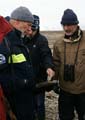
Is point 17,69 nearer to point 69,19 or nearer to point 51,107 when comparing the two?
point 69,19

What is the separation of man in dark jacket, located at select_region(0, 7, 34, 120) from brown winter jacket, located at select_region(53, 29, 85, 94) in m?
1.40

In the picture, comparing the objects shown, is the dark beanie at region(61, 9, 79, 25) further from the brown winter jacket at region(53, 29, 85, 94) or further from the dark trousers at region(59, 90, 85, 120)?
the dark trousers at region(59, 90, 85, 120)

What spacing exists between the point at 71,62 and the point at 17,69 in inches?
67.3

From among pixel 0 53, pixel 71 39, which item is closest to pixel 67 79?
pixel 71 39

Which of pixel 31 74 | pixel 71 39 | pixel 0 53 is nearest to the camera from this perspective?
pixel 0 53

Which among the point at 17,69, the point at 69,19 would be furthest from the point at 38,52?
the point at 17,69

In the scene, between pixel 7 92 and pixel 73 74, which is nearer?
pixel 7 92

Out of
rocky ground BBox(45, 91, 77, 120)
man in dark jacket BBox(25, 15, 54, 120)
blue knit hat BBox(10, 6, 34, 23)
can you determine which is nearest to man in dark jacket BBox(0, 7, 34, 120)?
blue knit hat BBox(10, 6, 34, 23)

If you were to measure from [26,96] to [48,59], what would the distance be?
5.36ft

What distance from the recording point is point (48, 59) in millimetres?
5961

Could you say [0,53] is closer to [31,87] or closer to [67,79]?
[31,87]

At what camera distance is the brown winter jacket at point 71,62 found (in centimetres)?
577

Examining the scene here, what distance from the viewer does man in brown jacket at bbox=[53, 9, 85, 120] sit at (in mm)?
5777

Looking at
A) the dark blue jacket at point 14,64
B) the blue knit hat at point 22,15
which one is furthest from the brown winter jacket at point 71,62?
the dark blue jacket at point 14,64
